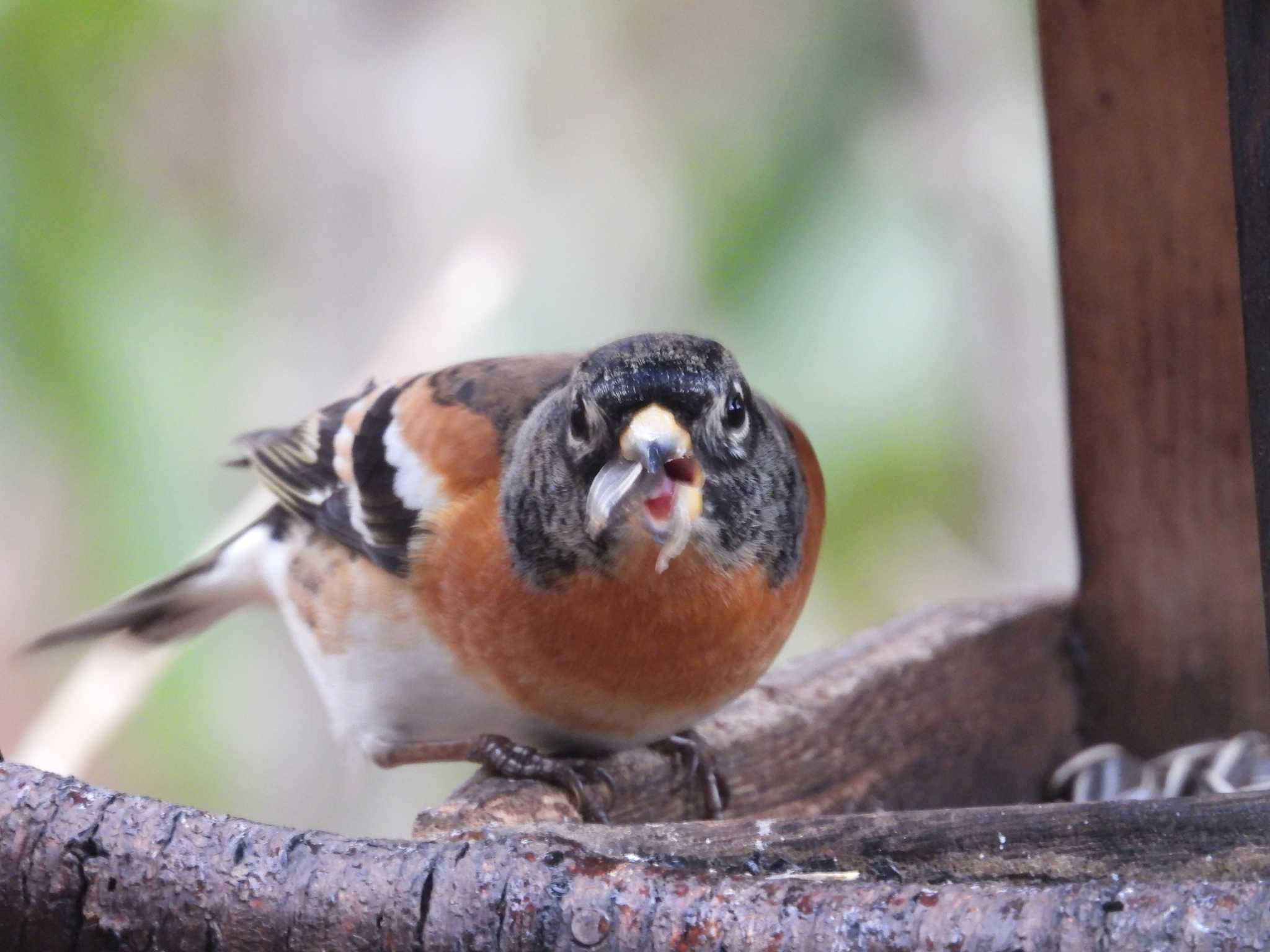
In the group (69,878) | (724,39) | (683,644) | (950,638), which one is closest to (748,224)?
(724,39)

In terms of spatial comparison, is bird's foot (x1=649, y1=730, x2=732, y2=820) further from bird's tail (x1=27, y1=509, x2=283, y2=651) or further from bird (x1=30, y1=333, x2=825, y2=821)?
bird's tail (x1=27, y1=509, x2=283, y2=651)

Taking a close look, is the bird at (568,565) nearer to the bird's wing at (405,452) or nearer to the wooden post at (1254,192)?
the bird's wing at (405,452)

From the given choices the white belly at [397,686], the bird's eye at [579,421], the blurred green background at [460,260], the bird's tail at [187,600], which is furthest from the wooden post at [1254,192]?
the blurred green background at [460,260]

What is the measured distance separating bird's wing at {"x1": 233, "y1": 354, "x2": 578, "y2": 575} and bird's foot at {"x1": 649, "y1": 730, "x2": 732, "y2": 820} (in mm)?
377

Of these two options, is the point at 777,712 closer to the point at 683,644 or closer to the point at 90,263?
the point at 683,644

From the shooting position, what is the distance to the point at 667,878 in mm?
835

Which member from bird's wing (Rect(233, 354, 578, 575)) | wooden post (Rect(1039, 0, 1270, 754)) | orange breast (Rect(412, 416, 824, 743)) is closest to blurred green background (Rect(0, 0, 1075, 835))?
bird's wing (Rect(233, 354, 578, 575))

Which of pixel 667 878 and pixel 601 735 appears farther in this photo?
pixel 601 735

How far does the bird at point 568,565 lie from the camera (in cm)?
145

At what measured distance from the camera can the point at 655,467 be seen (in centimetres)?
134

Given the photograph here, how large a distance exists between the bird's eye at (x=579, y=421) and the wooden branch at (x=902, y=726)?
14.3 inches

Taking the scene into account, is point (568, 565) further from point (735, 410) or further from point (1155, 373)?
point (1155, 373)

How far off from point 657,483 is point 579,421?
0.52 ft

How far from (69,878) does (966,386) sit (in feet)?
9.20
